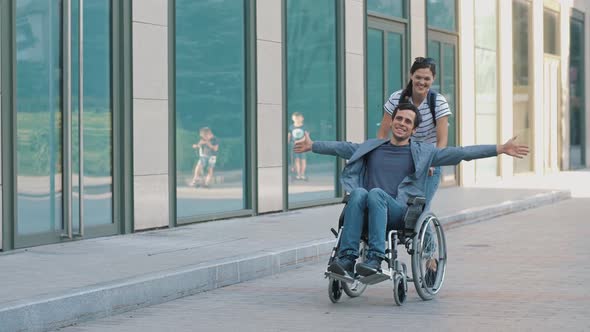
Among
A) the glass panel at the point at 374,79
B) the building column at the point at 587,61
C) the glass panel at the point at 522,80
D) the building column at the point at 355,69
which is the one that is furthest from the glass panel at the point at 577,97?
the building column at the point at 355,69

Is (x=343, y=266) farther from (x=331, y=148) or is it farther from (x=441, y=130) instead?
(x=441, y=130)

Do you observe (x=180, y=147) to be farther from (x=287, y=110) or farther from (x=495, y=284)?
(x=495, y=284)

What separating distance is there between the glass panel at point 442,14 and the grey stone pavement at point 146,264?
750 cm

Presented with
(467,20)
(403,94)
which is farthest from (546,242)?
(467,20)

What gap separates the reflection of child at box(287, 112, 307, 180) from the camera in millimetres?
16922

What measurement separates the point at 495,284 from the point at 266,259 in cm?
203

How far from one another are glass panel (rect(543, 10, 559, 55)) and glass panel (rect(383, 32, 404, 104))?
11143mm

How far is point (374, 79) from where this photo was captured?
19.8 m

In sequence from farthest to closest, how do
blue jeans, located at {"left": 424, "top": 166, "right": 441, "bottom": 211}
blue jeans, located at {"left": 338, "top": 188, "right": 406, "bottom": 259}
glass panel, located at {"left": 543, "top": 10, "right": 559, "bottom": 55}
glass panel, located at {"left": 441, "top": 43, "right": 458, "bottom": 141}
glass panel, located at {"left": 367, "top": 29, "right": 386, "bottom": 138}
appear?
1. glass panel, located at {"left": 543, "top": 10, "right": 559, "bottom": 55}
2. glass panel, located at {"left": 441, "top": 43, "right": 458, "bottom": 141}
3. glass panel, located at {"left": 367, "top": 29, "right": 386, "bottom": 138}
4. blue jeans, located at {"left": 424, "top": 166, "right": 441, "bottom": 211}
5. blue jeans, located at {"left": 338, "top": 188, "right": 406, "bottom": 259}

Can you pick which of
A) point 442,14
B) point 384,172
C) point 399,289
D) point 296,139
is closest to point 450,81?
point 442,14

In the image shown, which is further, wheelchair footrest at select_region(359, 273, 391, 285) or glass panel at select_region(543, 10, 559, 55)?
glass panel at select_region(543, 10, 559, 55)

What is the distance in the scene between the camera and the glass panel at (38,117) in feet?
37.5

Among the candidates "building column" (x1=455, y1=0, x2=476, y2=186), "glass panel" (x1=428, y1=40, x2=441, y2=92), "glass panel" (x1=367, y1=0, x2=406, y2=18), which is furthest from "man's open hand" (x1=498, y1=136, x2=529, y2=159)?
"building column" (x1=455, y1=0, x2=476, y2=186)

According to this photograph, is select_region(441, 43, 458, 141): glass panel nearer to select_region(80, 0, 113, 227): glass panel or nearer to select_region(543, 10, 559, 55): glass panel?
select_region(543, 10, 559, 55): glass panel
